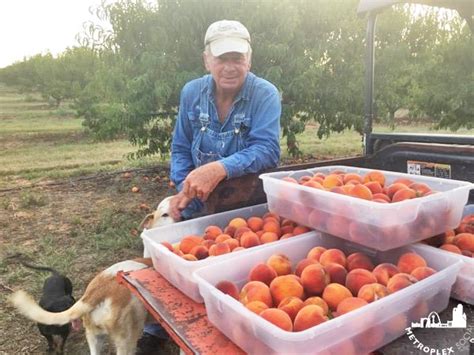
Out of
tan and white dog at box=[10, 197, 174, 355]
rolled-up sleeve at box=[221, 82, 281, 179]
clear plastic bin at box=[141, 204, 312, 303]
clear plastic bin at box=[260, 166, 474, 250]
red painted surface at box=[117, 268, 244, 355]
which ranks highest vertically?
rolled-up sleeve at box=[221, 82, 281, 179]

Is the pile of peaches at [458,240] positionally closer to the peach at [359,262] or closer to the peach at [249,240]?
the peach at [359,262]

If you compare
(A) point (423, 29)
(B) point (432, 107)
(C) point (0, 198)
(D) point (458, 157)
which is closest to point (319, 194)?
(D) point (458, 157)

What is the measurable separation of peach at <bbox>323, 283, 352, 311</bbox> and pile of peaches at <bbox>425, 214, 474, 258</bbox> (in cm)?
48

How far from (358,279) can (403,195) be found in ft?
1.27

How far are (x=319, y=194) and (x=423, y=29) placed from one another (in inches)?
324

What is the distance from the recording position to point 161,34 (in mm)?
6293

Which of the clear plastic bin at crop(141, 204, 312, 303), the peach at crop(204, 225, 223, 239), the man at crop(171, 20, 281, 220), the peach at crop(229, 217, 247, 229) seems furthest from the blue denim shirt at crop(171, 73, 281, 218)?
the peach at crop(204, 225, 223, 239)

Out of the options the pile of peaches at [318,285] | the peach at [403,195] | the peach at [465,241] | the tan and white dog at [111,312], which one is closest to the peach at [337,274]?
the pile of peaches at [318,285]

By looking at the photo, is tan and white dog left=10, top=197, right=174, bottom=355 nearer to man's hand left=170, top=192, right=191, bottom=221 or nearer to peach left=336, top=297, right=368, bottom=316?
man's hand left=170, top=192, right=191, bottom=221

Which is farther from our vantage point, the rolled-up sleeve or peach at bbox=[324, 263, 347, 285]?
the rolled-up sleeve

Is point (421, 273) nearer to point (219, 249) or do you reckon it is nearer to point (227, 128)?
point (219, 249)

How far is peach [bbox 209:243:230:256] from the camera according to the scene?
162 cm

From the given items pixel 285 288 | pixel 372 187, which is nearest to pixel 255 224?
pixel 372 187

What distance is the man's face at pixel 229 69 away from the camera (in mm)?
2764
